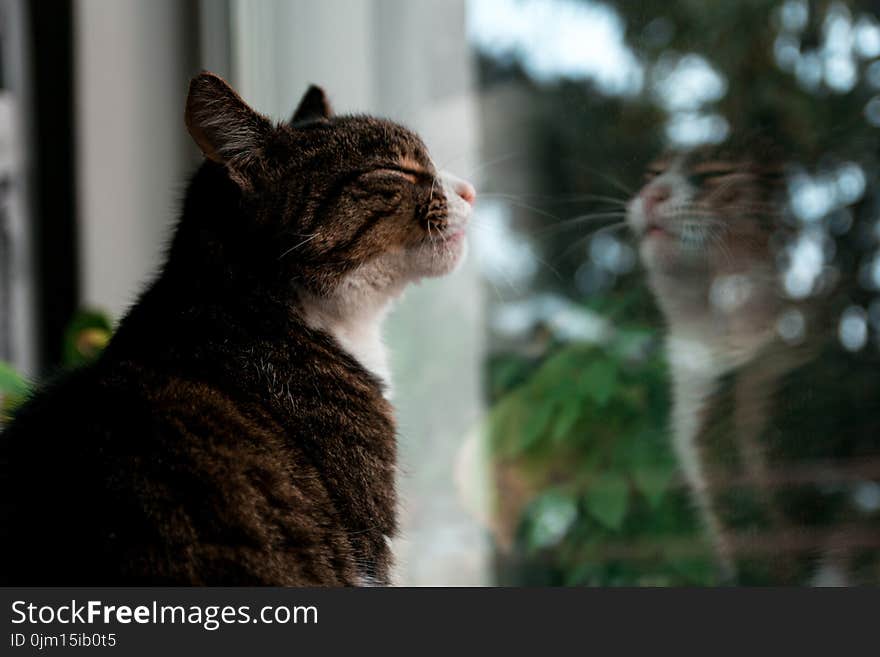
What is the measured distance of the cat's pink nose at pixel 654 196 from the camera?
93 cm

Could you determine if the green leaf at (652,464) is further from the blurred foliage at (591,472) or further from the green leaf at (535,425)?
the green leaf at (535,425)

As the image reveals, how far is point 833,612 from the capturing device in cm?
65

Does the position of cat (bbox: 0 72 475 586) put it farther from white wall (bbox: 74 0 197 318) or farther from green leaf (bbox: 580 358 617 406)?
white wall (bbox: 74 0 197 318)

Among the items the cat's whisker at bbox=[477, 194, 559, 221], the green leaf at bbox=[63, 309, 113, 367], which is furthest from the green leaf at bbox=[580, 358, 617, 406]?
the green leaf at bbox=[63, 309, 113, 367]

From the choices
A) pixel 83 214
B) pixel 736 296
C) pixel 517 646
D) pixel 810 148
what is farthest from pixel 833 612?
pixel 83 214

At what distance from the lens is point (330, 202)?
2.75 feet

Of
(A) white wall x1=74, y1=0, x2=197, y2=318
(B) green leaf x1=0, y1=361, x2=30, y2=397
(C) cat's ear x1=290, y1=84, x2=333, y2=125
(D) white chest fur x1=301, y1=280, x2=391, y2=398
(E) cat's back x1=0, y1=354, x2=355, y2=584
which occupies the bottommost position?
(E) cat's back x1=0, y1=354, x2=355, y2=584

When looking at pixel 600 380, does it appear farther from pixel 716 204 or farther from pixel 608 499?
pixel 716 204

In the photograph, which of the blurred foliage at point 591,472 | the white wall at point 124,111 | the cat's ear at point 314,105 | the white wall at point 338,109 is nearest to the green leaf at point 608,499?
the blurred foliage at point 591,472

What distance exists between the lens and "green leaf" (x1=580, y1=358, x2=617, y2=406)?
1231mm

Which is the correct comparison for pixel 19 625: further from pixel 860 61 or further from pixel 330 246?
pixel 860 61

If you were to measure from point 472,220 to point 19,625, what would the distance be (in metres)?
0.60

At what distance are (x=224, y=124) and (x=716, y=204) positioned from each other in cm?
56

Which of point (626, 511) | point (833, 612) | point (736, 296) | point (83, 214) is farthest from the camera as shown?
point (83, 214)
